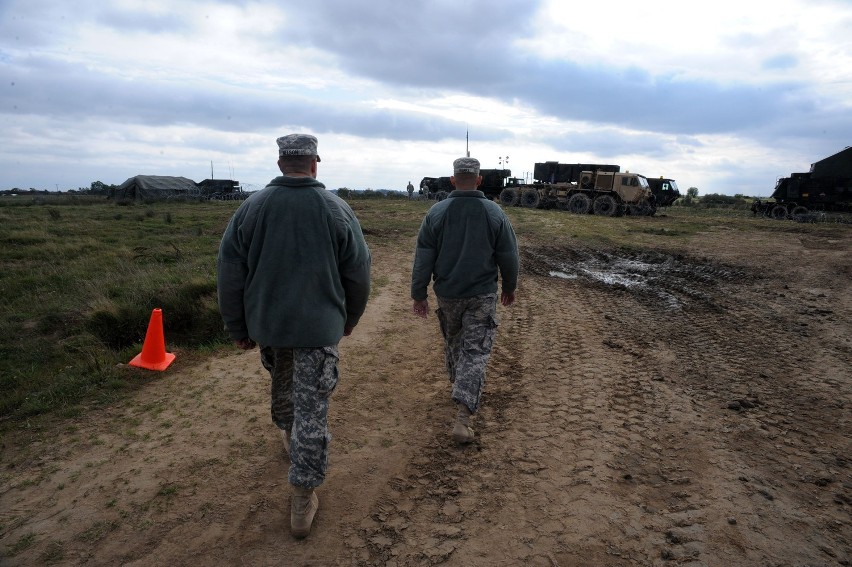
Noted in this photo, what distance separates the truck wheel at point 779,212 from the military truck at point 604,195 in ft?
17.9

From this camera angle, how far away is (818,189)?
924 inches

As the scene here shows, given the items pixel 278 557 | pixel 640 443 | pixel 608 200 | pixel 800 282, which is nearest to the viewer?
pixel 278 557

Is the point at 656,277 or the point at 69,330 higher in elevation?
the point at 656,277

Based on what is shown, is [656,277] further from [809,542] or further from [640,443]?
[809,542]

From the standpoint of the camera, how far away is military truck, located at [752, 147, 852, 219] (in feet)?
75.3

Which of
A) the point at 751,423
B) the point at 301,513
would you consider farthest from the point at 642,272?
the point at 301,513

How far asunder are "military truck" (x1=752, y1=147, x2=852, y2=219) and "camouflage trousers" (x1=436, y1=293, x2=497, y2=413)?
25398 millimetres

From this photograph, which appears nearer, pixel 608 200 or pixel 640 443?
pixel 640 443

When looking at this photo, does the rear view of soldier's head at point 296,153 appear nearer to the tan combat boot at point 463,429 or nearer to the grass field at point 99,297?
the tan combat boot at point 463,429

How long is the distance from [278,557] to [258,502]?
1.65ft

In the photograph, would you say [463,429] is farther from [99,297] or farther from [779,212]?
[779,212]

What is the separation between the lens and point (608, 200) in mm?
25344

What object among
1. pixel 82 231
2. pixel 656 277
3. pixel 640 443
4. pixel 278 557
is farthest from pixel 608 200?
pixel 278 557

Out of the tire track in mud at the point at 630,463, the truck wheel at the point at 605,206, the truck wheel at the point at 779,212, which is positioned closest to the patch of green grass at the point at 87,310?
the tire track in mud at the point at 630,463
